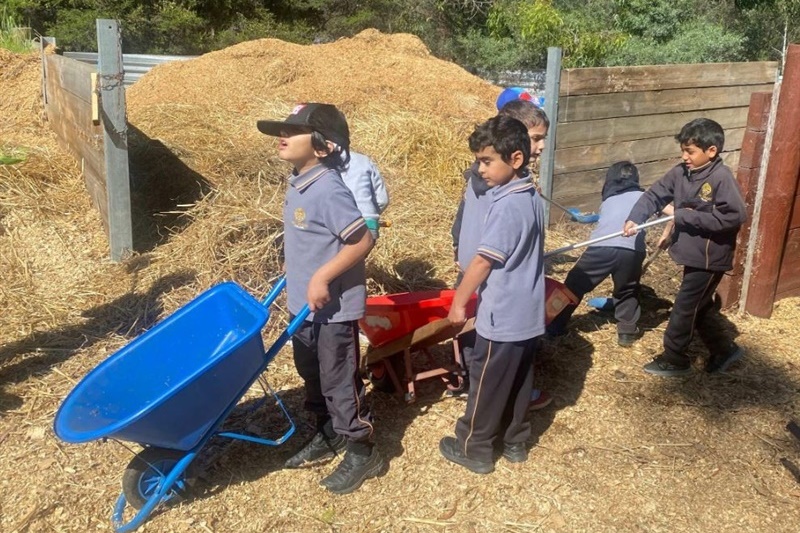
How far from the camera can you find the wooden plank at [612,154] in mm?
7070

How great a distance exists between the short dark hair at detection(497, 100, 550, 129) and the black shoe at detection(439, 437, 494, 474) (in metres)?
1.65

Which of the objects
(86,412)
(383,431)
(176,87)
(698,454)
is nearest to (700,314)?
(698,454)

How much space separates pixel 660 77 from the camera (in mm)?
7531

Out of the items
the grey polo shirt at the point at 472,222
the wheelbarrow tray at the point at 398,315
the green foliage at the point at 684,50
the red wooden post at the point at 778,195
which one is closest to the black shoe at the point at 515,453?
the wheelbarrow tray at the point at 398,315

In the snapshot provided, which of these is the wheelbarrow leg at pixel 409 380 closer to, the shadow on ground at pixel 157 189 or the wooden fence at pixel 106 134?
the wooden fence at pixel 106 134

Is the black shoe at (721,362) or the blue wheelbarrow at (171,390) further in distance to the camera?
the black shoe at (721,362)

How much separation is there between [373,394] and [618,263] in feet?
5.73

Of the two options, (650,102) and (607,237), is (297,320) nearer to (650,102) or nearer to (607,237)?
(607,237)

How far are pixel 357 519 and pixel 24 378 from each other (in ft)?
7.21

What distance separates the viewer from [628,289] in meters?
4.87

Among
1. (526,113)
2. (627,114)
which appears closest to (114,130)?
(526,113)

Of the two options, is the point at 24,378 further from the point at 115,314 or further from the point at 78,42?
the point at 78,42

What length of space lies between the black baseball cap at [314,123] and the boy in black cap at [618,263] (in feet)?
7.14

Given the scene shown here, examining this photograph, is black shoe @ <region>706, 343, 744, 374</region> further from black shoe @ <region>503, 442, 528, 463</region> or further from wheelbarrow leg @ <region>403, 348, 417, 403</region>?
wheelbarrow leg @ <region>403, 348, 417, 403</region>
